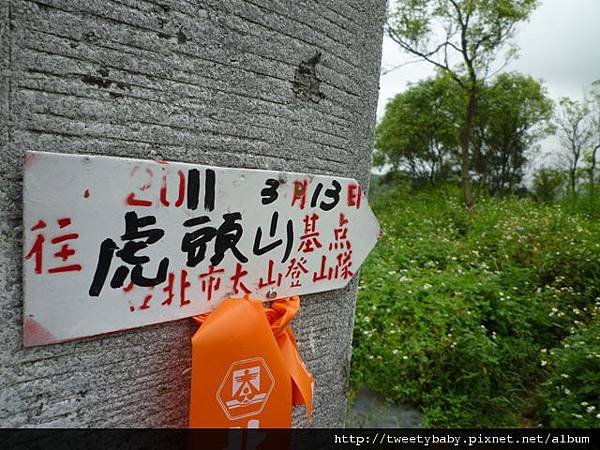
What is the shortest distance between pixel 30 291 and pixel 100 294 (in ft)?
0.38

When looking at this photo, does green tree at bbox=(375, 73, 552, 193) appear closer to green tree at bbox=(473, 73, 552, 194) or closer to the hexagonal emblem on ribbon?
green tree at bbox=(473, 73, 552, 194)

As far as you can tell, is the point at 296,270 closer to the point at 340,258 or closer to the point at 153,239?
the point at 340,258

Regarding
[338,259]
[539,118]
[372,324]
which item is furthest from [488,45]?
[338,259]

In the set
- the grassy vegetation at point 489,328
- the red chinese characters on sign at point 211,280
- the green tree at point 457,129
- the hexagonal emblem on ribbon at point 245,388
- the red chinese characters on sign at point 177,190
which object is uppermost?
the green tree at point 457,129

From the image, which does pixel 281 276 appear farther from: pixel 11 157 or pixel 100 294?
pixel 11 157

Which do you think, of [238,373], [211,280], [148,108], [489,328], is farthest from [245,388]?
[489,328]

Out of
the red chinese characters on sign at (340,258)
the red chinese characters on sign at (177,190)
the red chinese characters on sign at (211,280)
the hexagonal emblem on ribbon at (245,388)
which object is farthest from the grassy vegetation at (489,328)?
the red chinese characters on sign at (177,190)

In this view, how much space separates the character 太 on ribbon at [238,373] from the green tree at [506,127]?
1337cm

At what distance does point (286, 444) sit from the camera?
3.25 ft

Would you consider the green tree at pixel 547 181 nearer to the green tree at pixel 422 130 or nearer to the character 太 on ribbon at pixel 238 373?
the green tree at pixel 422 130

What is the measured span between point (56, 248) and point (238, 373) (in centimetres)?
42

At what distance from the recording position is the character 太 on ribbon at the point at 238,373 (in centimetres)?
84

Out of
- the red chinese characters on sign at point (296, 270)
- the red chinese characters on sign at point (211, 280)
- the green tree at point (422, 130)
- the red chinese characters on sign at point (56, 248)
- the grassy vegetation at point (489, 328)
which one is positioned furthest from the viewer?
the green tree at point (422, 130)

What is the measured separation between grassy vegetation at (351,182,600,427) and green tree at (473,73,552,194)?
9038 mm
